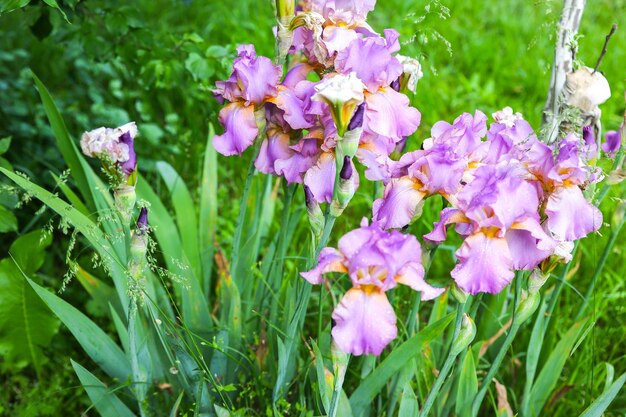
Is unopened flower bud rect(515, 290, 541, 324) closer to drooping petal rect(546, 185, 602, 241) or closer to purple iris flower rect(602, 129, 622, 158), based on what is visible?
drooping petal rect(546, 185, 602, 241)

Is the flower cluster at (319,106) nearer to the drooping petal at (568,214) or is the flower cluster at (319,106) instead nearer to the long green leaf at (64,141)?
the drooping petal at (568,214)

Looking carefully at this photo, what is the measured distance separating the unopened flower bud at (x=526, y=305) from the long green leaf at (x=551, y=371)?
0.38 meters

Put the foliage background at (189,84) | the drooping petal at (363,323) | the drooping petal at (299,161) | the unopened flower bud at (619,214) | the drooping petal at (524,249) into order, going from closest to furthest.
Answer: the drooping petal at (363,323)
the drooping petal at (524,249)
the drooping petal at (299,161)
the unopened flower bud at (619,214)
the foliage background at (189,84)

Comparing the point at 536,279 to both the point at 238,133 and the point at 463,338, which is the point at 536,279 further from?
the point at 238,133

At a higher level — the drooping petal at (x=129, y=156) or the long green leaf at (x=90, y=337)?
the drooping petal at (x=129, y=156)

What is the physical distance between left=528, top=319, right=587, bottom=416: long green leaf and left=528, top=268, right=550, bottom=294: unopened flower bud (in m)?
0.41

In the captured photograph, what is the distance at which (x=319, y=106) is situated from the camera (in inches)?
43.9

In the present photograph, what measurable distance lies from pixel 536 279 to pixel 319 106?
0.47m

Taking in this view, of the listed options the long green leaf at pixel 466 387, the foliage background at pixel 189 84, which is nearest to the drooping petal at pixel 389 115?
the foliage background at pixel 189 84

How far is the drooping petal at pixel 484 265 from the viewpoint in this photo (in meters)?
1.02

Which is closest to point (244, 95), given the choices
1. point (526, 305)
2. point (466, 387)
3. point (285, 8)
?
point (285, 8)

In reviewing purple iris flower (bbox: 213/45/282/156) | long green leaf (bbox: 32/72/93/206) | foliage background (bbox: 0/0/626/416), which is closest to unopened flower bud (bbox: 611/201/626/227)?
foliage background (bbox: 0/0/626/416)

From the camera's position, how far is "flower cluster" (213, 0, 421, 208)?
112 cm

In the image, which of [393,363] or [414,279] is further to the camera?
[393,363]
